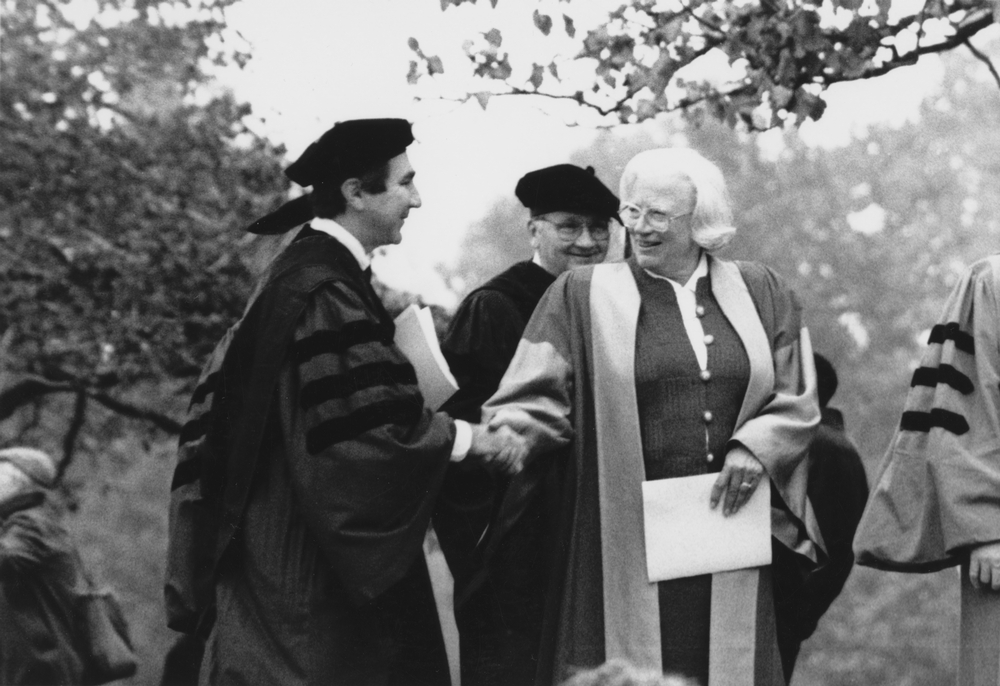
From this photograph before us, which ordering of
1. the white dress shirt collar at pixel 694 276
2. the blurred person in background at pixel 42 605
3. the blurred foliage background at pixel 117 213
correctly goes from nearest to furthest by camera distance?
the white dress shirt collar at pixel 694 276, the blurred person in background at pixel 42 605, the blurred foliage background at pixel 117 213

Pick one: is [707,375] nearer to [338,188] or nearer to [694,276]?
[694,276]

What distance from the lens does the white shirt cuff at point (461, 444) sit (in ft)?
15.6

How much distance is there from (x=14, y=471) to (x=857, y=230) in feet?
77.9

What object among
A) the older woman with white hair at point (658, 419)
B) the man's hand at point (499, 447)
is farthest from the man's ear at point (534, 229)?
→ the man's hand at point (499, 447)

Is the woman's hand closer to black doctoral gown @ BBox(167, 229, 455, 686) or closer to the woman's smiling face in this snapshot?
the woman's smiling face

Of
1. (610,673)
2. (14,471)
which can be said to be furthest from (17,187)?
(610,673)

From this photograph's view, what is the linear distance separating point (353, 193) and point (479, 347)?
964mm

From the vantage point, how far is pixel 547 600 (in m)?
5.00

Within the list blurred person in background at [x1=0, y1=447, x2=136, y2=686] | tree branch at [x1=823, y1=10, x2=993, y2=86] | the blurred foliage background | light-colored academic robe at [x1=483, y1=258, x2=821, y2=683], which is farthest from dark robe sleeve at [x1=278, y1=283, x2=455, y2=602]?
the blurred foliage background

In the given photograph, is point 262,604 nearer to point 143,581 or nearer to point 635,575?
point 635,575

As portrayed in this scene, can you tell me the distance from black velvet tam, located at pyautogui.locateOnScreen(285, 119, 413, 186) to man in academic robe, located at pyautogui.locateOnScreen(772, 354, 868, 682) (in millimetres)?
1673

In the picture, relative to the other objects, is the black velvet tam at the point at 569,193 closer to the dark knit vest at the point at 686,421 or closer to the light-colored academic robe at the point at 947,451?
the dark knit vest at the point at 686,421

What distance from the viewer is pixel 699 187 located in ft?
16.4

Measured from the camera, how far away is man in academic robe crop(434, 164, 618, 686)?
515 centimetres
